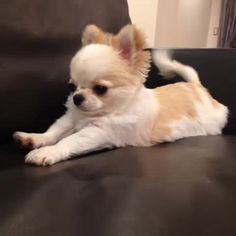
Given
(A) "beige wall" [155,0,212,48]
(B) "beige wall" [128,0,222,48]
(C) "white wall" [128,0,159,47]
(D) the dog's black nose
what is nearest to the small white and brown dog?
(D) the dog's black nose

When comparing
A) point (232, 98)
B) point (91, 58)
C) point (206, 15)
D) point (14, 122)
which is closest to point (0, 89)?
point (14, 122)

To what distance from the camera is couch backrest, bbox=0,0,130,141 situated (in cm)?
90

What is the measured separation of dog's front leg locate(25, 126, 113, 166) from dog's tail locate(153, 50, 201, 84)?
367 mm

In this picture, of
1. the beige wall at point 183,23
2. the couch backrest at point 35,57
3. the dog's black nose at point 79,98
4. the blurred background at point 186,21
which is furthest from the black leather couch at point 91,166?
the beige wall at point 183,23

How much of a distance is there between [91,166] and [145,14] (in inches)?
46.6

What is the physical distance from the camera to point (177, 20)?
7.55 feet

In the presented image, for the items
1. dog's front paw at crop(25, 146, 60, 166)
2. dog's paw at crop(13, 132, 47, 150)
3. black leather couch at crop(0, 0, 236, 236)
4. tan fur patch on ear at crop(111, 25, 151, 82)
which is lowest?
dog's paw at crop(13, 132, 47, 150)

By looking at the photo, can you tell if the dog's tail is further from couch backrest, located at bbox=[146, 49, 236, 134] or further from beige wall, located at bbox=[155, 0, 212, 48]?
beige wall, located at bbox=[155, 0, 212, 48]

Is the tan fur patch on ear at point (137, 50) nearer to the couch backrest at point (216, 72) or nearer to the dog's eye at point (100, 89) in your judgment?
the dog's eye at point (100, 89)

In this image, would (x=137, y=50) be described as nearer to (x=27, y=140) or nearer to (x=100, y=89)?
(x=100, y=89)

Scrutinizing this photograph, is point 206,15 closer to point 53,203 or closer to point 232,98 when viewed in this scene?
point 232,98

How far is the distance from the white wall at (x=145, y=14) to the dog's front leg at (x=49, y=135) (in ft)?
2.67

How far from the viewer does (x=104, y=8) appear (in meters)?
1.13

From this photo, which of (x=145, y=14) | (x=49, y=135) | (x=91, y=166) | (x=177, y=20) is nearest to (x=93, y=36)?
(x=49, y=135)
